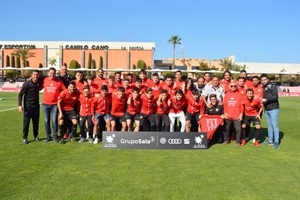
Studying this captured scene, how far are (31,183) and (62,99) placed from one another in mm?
3803

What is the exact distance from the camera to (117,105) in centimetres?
916

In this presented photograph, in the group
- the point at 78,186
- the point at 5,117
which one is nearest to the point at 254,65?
the point at 5,117

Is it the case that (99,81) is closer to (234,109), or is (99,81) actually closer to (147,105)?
(147,105)

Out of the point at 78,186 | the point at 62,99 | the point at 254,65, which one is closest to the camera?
Result: the point at 78,186

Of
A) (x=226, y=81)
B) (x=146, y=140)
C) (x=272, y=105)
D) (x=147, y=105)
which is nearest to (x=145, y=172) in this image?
(x=146, y=140)

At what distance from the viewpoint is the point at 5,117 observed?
13828 mm

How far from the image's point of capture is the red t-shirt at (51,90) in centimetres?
880

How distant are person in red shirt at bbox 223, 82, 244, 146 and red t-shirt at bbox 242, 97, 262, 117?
26cm

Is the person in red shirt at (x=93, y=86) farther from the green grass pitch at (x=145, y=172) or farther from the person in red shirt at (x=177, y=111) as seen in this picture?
the person in red shirt at (x=177, y=111)

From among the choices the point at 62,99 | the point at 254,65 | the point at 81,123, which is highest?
the point at 254,65

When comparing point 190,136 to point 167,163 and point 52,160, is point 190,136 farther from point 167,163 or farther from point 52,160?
point 52,160

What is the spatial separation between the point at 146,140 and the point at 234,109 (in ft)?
9.15

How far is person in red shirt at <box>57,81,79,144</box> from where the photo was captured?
886 cm

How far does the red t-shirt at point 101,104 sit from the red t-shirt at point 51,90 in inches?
42.1
